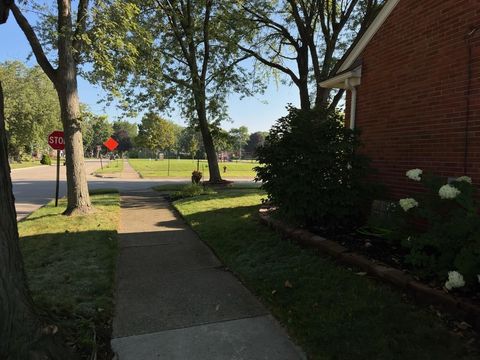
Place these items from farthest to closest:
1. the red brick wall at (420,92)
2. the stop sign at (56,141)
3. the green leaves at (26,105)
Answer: the green leaves at (26,105) → the stop sign at (56,141) → the red brick wall at (420,92)

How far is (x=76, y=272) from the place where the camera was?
5.39 metres

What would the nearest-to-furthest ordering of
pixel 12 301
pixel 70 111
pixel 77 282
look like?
pixel 12 301
pixel 77 282
pixel 70 111

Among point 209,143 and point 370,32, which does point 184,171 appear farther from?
point 370,32

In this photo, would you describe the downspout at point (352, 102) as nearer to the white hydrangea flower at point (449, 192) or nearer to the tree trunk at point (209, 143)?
the white hydrangea flower at point (449, 192)

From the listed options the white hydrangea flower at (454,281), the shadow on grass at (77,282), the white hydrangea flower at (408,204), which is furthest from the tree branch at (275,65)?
the white hydrangea flower at (454,281)

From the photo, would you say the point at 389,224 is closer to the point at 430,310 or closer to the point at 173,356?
the point at 430,310

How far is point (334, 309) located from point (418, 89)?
3.94m

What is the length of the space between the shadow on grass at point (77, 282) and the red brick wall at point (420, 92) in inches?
188

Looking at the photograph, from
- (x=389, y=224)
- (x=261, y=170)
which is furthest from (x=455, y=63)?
(x=261, y=170)

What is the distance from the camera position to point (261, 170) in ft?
23.0

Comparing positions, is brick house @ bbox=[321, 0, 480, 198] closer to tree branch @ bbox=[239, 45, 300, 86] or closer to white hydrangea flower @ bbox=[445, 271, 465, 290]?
white hydrangea flower @ bbox=[445, 271, 465, 290]

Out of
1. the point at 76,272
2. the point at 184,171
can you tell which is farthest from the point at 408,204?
the point at 184,171

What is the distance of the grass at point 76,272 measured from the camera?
3662 mm

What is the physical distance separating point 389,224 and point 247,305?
2211 millimetres
